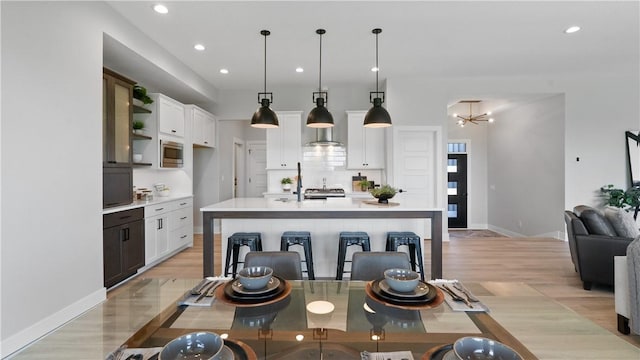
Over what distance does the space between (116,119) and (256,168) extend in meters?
4.15

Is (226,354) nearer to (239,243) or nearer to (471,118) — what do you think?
(239,243)

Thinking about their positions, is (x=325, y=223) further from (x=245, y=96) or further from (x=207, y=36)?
(x=245, y=96)

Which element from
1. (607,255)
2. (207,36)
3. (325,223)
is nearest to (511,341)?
(325,223)

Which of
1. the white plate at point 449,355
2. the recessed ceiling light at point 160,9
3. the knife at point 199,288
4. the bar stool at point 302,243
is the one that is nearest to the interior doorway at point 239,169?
the recessed ceiling light at point 160,9

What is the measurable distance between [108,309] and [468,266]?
13.4ft

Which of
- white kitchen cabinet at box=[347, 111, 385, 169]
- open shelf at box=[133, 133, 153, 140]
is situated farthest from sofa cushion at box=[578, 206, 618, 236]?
open shelf at box=[133, 133, 153, 140]

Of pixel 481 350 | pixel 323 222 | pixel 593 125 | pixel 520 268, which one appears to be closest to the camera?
pixel 481 350

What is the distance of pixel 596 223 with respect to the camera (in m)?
3.27

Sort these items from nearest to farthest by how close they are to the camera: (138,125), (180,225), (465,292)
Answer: (465,292) → (138,125) → (180,225)

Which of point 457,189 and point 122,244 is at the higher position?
point 457,189

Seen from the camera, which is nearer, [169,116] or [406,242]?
[406,242]

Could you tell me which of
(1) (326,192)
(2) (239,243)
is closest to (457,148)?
(1) (326,192)

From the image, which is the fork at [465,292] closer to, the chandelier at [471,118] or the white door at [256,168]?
the white door at [256,168]

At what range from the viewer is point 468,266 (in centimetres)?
412
